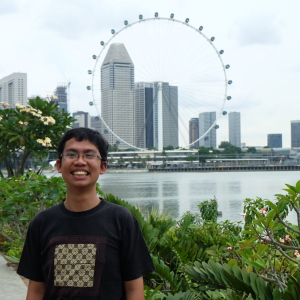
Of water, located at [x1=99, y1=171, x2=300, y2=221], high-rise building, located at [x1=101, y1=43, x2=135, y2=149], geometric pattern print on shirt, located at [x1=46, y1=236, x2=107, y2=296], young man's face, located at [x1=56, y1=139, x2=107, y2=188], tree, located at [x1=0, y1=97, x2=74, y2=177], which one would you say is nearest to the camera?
geometric pattern print on shirt, located at [x1=46, y1=236, x2=107, y2=296]

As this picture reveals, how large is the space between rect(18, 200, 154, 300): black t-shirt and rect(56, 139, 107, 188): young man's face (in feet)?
0.34

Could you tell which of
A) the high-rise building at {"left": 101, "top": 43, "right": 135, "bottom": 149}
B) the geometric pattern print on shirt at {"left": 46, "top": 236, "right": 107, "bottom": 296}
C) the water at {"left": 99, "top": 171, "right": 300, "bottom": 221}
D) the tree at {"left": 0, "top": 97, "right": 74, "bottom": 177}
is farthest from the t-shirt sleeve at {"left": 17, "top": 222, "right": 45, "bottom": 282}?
the high-rise building at {"left": 101, "top": 43, "right": 135, "bottom": 149}

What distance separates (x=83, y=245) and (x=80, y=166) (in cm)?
28

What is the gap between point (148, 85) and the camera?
75312 mm

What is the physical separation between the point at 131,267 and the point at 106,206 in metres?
0.23

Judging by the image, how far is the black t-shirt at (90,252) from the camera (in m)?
1.83

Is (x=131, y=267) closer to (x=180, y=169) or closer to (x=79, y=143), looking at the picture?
(x=79, y=143)

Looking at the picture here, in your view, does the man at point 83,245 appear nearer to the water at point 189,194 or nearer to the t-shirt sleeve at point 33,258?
the t-shirt sleeve at point 33,258

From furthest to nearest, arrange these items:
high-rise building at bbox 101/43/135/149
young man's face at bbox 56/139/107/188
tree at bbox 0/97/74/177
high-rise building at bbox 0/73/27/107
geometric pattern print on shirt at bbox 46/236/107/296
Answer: high-rise building at bbox 101/43/135/149 < high-rise building at bbox 0/73/27/107 < tree at bbox 0/97/74/177 < young man's face at bbox 56/139/107/188 < geometric pattern print on shirt at bbox 46/236/107/296

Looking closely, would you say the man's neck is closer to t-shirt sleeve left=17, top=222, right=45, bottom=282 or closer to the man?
the man

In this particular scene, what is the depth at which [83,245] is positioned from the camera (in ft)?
6.04

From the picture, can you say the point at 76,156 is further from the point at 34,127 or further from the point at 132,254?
the point at 34,127

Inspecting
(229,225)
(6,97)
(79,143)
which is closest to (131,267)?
(79,143)

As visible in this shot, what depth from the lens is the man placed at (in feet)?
6.02
